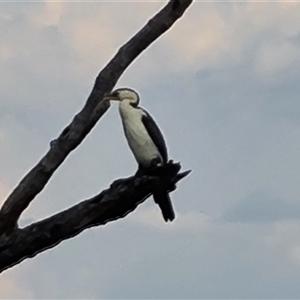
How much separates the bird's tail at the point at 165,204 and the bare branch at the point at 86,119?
65 cm

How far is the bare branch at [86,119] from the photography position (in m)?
5.50

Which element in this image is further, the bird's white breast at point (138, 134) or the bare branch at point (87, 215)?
the bird's white breast at point (138, 134)

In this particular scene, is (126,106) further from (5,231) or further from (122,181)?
(5,231)

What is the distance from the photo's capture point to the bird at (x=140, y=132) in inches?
234

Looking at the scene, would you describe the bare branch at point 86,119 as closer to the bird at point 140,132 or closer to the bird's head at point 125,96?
the bird's head at point 125,96

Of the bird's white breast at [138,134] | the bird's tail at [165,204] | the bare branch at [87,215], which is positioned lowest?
the bare branch at [87,215]

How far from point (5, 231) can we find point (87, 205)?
612 mm

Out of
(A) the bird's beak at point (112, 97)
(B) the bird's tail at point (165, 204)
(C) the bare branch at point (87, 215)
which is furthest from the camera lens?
(A) the bird's beak at point (112, 97)

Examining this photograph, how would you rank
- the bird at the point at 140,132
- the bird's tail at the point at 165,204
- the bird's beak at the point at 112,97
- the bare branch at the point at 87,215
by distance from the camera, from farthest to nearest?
the bird at the point at 140,132 → the bird's beak at the point at 112,97 → the bird's tail at the point at 165,204 → the bare branch at the point at 87,215

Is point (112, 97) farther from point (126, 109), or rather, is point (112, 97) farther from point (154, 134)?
point (154, 134)

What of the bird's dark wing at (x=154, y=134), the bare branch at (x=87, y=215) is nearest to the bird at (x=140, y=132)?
the bird's dark wing at (x=154, y=134)

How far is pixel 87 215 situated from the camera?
17.3ft

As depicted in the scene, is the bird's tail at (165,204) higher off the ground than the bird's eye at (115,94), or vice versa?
the bird's eye at (115,94)

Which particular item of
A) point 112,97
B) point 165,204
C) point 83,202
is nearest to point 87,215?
point 83,202
